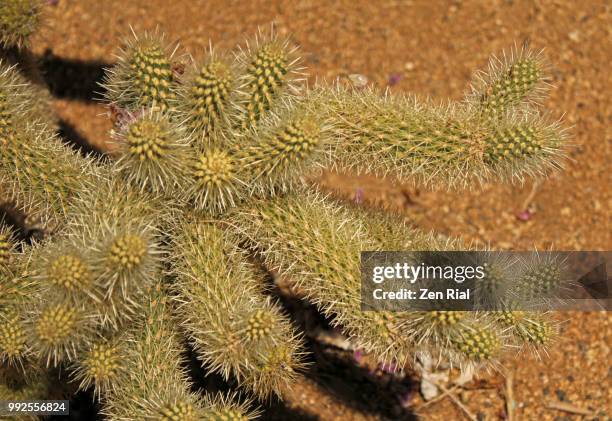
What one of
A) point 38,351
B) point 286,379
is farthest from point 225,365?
point 38,351

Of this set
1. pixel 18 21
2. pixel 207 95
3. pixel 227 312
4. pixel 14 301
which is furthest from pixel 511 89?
pixel 18 21

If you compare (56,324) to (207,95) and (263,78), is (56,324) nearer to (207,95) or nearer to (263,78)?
(207,95)

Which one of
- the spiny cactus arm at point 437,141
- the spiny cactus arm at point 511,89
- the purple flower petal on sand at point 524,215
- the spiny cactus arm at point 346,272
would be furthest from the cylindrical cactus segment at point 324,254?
the purple flower petal on sand at point 524,215

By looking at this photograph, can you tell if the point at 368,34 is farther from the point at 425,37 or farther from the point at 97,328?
the point at 97,328

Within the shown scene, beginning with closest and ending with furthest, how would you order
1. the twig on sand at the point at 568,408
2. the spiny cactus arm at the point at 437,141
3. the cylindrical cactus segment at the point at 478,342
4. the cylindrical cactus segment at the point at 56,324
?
the cylindrical cactus segment at the point at 56,324
the cylindrical cactus segment at the point at 478,342
the spiny cactus arm at the point at 437,141
the twig on sand at the point at 568,408

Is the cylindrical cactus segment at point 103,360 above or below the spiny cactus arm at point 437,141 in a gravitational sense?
below

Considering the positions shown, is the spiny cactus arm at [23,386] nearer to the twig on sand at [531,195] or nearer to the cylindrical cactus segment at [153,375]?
the cylindrical cactus segment at [153,375]

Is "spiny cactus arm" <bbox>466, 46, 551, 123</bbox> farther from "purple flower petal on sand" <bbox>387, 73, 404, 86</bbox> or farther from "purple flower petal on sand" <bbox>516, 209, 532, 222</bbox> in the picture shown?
"purple flower petal on sand" <bbox>387, 73, 404, 86</bbox>

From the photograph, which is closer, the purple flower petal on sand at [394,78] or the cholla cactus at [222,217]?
the cholla cactus at [222,217]
